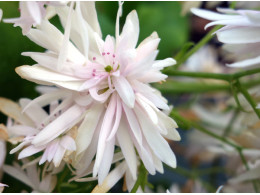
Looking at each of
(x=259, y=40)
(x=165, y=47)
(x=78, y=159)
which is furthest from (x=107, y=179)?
(x=165, y=47)

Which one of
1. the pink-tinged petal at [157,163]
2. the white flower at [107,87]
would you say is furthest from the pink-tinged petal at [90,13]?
the pink-tinged petal at [157,163]

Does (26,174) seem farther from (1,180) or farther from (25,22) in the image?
(25,22)

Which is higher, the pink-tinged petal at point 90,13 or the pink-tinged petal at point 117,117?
the pink-tinged petal at point 90,13

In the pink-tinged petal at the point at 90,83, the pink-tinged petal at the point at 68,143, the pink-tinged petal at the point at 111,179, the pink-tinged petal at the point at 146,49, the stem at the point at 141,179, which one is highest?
the pink-tinged petal at the point at 146,49

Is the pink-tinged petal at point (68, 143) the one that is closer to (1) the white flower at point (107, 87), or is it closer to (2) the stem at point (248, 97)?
(1) the white flower at point (107, 87)

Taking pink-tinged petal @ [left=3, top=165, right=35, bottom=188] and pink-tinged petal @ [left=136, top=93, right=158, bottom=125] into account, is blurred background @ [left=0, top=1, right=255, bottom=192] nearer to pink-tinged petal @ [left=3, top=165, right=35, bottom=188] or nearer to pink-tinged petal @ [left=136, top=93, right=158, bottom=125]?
pink-tinged petal @ [left=3, top=165, right=35, bottom=188]

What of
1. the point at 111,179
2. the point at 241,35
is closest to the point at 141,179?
the point at 111,179
